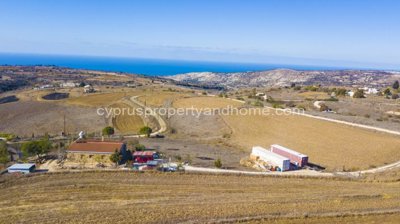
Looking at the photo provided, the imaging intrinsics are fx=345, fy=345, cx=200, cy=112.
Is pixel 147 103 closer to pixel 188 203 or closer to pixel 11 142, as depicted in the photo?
pixel 11 142

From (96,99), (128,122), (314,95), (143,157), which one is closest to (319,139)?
(143,157)

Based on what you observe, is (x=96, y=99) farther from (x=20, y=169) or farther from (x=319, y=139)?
(x=319, y=139)

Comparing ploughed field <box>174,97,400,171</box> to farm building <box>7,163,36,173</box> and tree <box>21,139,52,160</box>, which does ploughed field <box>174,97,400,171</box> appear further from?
farm building <box>7,163,36,173</box>

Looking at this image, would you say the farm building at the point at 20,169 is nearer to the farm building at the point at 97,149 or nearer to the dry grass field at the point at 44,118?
the farm building at the point at 97,149

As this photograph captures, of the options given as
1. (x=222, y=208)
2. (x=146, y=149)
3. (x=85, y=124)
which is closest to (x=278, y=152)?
(x=146, y=149)

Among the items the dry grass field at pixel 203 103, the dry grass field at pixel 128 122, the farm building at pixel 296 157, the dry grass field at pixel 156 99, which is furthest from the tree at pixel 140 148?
the dry grass field at pixel 156 99

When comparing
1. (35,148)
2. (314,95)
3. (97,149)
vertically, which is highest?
(35,148)

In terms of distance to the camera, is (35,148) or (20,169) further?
(35,148)
